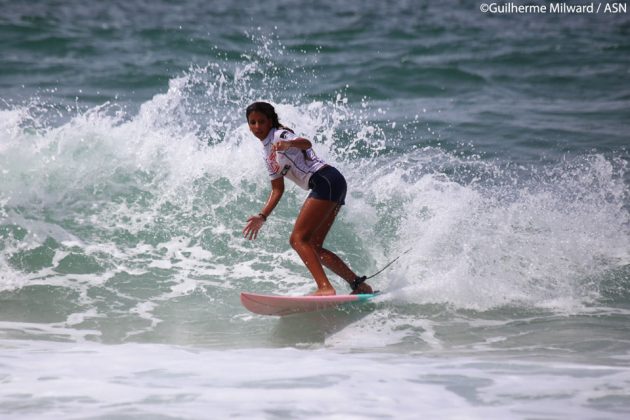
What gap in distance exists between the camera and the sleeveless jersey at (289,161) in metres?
6.10

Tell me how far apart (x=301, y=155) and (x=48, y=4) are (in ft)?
67.3

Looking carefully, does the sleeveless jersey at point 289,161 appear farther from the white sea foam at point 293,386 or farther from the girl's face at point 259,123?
the white sea foam at point 293,386

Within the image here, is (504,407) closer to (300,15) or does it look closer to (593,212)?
(593,212)

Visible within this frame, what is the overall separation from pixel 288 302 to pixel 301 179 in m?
1.00

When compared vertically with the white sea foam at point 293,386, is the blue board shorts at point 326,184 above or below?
above

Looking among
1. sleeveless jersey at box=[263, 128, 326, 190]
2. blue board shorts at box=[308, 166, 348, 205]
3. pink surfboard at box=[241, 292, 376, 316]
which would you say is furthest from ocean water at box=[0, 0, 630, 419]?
sleeveless jersey at box=[263, 128, 326, 190]

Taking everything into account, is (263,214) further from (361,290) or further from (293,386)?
(293,386)

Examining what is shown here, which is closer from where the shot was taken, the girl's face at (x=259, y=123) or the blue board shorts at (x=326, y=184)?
the girl's face at (x=259, y=123)

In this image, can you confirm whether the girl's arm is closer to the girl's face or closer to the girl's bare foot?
the girl's face

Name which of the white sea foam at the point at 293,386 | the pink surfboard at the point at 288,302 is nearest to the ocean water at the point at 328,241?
the white sea foam at the point at 293,386

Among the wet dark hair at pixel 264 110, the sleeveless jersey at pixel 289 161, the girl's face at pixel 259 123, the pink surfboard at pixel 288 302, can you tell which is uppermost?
the wet dark hair at pixel 264 110

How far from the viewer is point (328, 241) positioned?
28.8 ft

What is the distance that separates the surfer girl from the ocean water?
675 mm

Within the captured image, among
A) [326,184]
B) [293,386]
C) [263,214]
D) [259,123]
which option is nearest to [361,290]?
[326,184]
